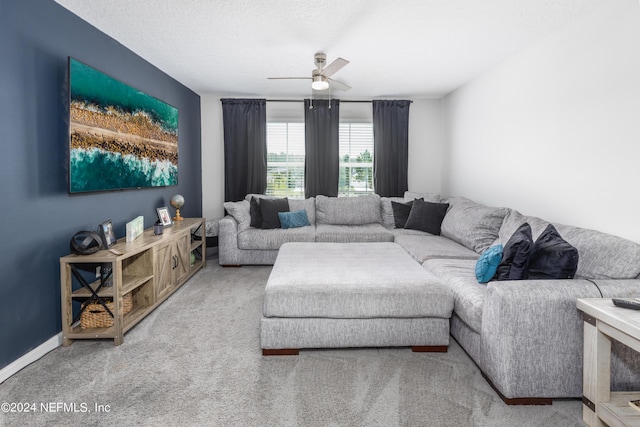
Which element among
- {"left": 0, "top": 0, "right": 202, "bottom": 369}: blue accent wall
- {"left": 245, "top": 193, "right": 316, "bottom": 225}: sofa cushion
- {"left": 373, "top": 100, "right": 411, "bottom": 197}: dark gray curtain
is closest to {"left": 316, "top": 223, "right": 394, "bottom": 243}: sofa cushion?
{"left": 245, "top": 193, "right": 316, "bottom": 225}: sofa cushion

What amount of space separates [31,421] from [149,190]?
8.69 feet

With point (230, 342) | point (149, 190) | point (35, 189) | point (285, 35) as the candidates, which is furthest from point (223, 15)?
point (230, 342)

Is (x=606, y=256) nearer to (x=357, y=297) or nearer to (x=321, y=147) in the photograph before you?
(x=357, y=297)

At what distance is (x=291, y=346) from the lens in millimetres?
2361

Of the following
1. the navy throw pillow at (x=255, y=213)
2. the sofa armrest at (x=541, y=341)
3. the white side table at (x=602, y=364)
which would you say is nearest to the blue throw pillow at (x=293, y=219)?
the navy throw pillow at (x=255, y=213)

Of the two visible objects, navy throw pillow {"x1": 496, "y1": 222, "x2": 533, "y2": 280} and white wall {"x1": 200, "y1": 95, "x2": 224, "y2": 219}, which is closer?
navy throw pillow {"x1": 496, "y1": 222, "x2": 533, "y2": 280}

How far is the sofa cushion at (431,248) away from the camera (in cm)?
338

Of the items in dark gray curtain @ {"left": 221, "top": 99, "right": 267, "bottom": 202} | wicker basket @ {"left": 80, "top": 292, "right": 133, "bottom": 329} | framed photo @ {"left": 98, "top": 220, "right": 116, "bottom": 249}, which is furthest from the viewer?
dark gray curtain @ {"left": 221, "top": 99, "right": 267, "bottom": 202}

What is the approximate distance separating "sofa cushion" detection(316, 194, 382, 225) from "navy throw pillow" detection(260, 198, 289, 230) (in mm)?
561

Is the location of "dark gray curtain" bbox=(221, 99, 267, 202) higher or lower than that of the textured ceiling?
lower

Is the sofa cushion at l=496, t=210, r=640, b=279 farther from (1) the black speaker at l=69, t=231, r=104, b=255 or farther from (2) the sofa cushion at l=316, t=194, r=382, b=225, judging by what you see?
(1) the black speaker at l=69, t=231, r=104, b=255

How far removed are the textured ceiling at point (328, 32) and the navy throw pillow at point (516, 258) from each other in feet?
5.58

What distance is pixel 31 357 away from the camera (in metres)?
2.30

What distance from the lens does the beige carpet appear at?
5.78 feet
